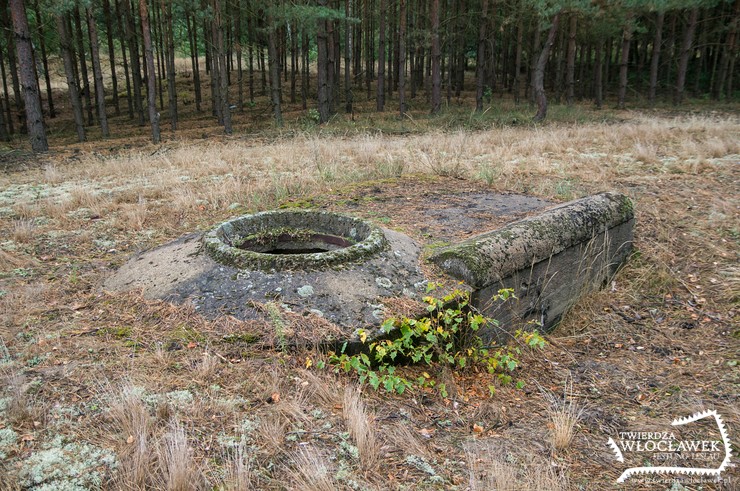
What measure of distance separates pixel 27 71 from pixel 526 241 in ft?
44.9

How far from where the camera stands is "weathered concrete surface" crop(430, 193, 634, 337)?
367cm

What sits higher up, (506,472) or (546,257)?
(546,257)

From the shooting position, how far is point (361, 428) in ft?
7.56

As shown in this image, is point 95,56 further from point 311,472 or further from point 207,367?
point 311,472

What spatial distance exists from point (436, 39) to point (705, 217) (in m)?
13.4

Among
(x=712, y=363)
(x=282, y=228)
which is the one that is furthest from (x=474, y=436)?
(x=282, y=228)

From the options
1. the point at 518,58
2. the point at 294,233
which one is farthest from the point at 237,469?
the point at 518,58

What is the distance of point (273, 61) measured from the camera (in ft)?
54.2

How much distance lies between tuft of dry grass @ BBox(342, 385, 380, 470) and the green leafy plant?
0.58 ft

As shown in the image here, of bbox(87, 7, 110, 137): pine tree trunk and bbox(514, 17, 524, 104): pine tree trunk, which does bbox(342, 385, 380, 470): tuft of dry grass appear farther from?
bbox(514, 17, 524, 104): pine tree trunk

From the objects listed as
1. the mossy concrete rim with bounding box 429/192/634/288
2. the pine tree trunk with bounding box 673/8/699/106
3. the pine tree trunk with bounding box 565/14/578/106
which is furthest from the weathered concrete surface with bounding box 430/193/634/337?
the pine tree trunk with bounding box 673/8/699/106

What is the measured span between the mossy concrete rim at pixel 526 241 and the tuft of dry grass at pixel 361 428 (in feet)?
4.67

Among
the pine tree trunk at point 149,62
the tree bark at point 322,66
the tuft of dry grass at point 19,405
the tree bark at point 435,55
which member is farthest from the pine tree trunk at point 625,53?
the tuft of dry grass at point 19,405

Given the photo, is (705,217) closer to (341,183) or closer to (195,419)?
(341,183)
